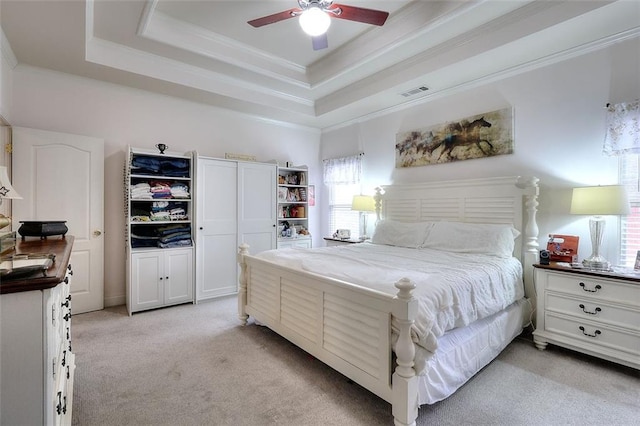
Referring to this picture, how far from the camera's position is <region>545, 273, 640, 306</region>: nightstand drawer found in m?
2.18

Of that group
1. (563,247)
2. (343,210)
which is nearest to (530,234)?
(563,247)

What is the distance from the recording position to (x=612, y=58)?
261 centimetres

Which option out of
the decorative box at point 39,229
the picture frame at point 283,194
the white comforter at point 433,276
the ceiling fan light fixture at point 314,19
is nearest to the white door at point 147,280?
the decorative box at point 39,229

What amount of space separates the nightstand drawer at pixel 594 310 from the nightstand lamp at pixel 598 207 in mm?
295

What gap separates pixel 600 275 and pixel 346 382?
2095 mm

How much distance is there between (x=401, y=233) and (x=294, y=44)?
2563 millimetres

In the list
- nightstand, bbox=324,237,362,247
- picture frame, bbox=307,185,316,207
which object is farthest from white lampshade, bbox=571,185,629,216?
picture frame, bbox=307,185,316,207

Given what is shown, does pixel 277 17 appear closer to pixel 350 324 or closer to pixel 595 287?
pixel 350 324

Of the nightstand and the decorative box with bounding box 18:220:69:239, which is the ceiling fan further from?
the nightstand

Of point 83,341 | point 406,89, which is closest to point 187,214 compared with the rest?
point 83,341

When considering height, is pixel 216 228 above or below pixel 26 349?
above

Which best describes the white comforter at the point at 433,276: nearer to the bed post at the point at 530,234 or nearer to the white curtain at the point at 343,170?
the bed post at the point at 530,234

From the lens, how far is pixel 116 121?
12.1ft

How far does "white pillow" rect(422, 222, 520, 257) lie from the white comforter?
10cm
